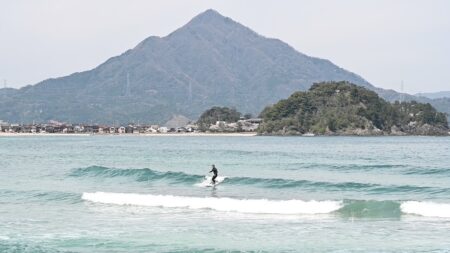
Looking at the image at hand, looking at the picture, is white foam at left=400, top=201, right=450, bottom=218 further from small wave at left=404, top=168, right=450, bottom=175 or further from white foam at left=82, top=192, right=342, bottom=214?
small wave at left=404, top=168, right=450, bottom=175

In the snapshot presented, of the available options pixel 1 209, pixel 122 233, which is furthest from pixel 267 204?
pixel 1 209

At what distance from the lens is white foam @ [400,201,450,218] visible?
97.4 ft

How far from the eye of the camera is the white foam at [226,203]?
3209 cm

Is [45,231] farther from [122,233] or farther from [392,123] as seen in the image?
[392,123]

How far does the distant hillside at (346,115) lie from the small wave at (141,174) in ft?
429

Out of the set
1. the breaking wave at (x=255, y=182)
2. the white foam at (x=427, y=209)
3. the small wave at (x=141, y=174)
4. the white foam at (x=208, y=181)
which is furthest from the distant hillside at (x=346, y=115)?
the white foam at (x=427, y=209)

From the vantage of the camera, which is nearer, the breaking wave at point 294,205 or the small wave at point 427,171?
Result: the breaking wave at point 294,205

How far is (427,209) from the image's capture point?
30375 millimetres

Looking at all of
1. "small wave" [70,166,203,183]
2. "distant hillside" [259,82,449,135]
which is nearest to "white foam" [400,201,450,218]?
"small wave" [70,166,203,183]

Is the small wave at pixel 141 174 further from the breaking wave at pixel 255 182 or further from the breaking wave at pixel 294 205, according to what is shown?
the breaking wave at pixel 294 205

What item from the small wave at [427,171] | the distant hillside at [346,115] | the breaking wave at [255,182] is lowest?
the breaking wave at [255,182]

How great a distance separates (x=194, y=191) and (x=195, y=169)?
19326 millimetres

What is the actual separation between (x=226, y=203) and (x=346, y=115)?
153m

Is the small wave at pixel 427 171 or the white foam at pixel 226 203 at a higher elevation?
the small wave at pixel 427 171
